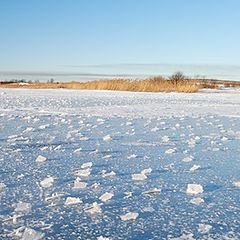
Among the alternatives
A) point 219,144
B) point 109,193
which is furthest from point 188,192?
point 219,144

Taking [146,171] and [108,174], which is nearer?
[108,174]

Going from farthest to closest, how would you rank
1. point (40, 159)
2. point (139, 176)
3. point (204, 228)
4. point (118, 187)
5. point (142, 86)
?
point (142, 86), point (40, 159), point (139, 176), point (118, 187), point (204, 228)

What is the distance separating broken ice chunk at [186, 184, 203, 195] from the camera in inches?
114

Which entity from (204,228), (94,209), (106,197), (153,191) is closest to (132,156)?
(153,191)

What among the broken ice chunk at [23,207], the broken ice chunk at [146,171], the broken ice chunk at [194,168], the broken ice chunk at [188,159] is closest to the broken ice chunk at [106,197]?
the broken ice chunk at [23,207]

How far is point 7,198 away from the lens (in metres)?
2.64

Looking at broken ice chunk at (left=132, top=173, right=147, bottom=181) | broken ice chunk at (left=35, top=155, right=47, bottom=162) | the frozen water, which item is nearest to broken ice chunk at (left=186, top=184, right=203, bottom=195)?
broken ice chunk at (left=132, top=173, right=147, bottom=181)

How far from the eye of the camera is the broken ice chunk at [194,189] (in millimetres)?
2893

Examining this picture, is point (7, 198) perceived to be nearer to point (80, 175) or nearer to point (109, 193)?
point (109, 193)

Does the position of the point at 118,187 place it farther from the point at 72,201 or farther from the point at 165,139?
the point at 165,139

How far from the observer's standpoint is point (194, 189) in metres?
2.91

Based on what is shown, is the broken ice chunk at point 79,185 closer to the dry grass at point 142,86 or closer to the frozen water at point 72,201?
the frozen water at point 72,201

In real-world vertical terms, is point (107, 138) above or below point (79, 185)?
below

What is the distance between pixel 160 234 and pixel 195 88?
2270cm
